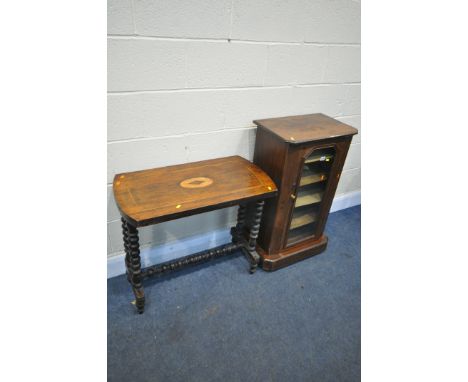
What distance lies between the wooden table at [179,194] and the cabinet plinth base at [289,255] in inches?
8.6

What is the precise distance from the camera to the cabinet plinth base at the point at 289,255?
6.33 ft

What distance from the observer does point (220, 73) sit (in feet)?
5.05

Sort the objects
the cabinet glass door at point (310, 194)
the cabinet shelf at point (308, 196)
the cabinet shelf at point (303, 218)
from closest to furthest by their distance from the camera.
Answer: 1. the cabinet glass door at point (310, 194)
2. the cabinet shelf at point (308, 196)
3. the cabinet shelf at point (303, 218)

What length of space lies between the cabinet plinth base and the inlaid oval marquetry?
0.74 m

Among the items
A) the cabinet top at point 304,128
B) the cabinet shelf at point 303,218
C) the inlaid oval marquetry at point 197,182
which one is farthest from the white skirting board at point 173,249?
the cabinet top at point 304,128

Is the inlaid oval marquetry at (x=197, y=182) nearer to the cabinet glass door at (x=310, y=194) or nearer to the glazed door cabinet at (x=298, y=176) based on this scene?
the glazed door cabinet at (x=298, y=176)

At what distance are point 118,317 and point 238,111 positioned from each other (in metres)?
1.39

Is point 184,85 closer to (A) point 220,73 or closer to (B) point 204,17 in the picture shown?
(A) point 220,73

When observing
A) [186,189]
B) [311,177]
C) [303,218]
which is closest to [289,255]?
[303,218]

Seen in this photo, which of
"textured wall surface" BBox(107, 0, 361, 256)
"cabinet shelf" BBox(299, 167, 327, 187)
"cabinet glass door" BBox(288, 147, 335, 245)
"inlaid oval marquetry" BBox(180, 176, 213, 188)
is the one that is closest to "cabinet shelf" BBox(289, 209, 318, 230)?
"cabinet glass door" BBox(288, 147, 335, 245)

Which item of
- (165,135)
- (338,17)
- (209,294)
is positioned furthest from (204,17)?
(209,294)

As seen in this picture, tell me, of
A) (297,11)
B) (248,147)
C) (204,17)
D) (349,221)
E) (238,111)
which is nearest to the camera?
(204,17)

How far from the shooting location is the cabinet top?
1528 mm

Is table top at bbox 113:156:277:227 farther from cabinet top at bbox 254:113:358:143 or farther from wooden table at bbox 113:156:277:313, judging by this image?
cabinet top at bbox 254:113:358:143
